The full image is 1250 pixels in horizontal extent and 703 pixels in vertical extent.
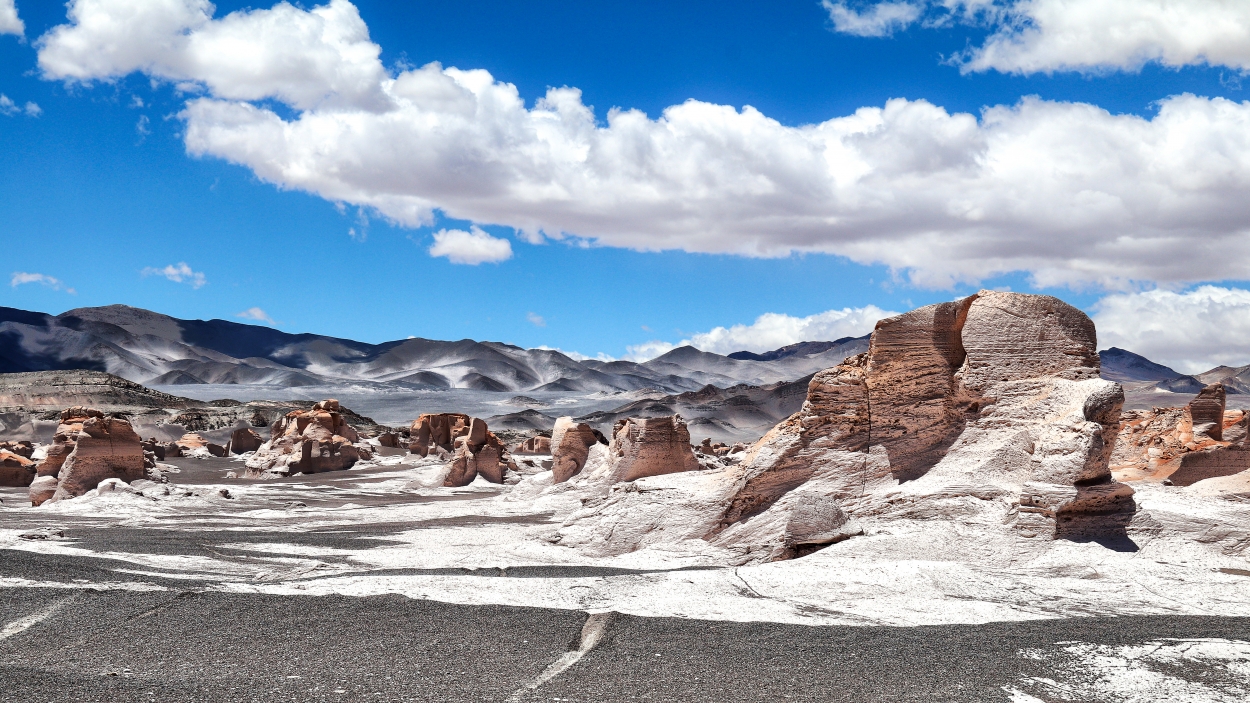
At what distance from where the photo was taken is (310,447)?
102ft

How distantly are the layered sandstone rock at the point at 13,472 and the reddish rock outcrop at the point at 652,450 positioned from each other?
47.5ft

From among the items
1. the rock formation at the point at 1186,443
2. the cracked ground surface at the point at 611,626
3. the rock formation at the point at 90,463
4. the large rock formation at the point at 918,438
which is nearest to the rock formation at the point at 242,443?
the rock formation at the point at 90,463

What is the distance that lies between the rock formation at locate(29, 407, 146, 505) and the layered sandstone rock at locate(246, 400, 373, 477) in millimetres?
10366

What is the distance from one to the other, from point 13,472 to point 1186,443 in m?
26.7

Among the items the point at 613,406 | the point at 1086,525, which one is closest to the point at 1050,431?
the point at 1086,525

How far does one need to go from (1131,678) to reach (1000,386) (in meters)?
5.55

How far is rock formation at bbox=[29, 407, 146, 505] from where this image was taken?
18031 millimetres

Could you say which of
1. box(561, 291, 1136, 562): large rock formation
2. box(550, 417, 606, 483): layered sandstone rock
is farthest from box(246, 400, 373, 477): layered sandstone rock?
box(561, 291, 1136, 562): large rock formation

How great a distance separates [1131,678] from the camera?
552cm

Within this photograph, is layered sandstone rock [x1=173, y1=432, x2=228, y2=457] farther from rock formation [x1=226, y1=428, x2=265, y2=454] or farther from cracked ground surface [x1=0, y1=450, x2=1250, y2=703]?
cracked ground surface [x1=0, y1=450, x2=1250, y2=703]

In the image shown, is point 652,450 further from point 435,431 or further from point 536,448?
point 536,448

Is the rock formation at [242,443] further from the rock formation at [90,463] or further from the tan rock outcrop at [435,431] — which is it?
the rock formation at [90,463]

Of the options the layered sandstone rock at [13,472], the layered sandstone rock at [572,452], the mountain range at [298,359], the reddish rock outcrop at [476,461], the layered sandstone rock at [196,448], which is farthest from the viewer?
the mountain range at [298,359]

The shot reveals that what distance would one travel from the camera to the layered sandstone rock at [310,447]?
30516mm
